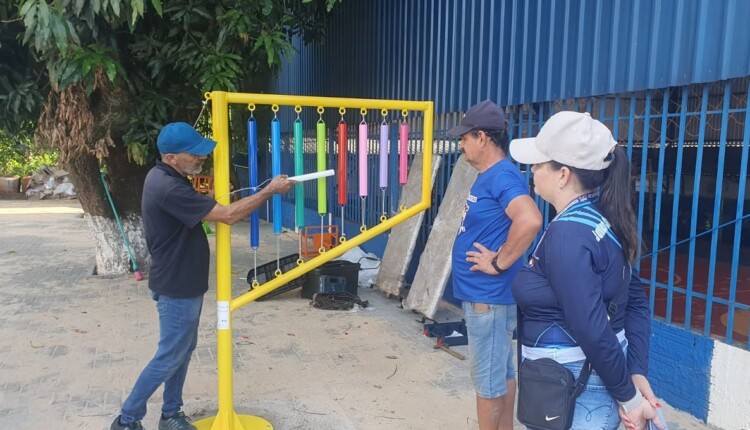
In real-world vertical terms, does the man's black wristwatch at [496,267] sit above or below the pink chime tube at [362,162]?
below

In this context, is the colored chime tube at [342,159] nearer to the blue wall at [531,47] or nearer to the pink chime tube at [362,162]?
the pink chime tube at [362,162]

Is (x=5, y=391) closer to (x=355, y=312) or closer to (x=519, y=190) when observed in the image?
(x=355, y=312)

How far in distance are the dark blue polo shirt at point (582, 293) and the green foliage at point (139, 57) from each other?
4.00 meters

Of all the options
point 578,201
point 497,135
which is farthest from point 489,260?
point 578,201

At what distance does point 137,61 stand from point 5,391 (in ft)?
13.2

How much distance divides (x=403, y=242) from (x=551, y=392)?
16.6 ft

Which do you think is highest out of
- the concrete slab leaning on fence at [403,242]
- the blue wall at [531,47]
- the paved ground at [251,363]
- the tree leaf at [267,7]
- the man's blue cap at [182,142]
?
the tree leaf at [267,7]

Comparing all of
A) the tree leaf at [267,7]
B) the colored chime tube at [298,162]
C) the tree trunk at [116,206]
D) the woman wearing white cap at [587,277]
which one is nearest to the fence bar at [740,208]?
the woman wearing white cap at [587,277]

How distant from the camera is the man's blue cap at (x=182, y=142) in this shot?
2.99 m

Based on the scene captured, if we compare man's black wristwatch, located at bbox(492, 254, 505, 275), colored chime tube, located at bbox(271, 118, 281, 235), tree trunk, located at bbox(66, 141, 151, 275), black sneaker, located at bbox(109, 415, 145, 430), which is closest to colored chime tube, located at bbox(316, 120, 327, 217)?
colored chime tube, located at bbox(271, 118, 281, 235)

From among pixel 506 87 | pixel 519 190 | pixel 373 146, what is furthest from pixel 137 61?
pixel 519 190

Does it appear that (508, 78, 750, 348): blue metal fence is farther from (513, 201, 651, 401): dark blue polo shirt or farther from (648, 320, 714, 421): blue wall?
(513, 201, 651, 401): dark blue polo shirt

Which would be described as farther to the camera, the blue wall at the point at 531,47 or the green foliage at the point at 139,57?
the green foliage at the point at 139,57

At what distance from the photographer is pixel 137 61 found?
6.65 metres
